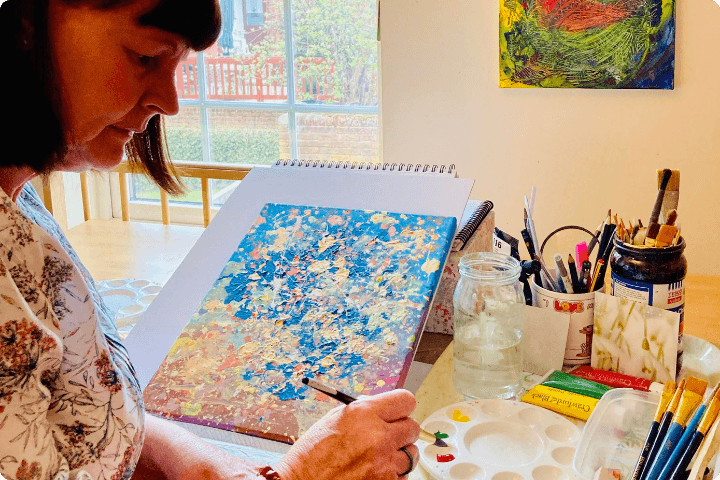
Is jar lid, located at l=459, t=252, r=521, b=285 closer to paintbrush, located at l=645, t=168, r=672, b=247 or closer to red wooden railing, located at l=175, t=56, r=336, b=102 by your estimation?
paintbrush, located at l=645, t=168, r=672, b=247

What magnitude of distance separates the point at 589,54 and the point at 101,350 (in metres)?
2.30

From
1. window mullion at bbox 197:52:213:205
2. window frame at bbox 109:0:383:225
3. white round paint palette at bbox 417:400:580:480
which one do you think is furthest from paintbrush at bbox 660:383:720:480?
window mullion at bbox 197:52:213:205

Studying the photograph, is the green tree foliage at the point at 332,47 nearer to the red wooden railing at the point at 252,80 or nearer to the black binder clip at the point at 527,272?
the red wooden railing at the point at 252,80

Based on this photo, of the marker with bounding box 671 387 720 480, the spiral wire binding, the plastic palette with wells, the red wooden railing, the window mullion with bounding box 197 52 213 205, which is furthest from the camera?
the window mullion with bounding box 197 52 213 205

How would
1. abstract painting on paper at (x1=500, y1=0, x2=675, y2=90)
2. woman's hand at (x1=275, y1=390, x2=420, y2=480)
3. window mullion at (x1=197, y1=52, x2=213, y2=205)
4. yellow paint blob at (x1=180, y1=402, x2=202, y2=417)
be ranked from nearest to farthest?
1. woman's hand at (x1=275, y1=390, x2=420, y2=480)
2. yellow paint blob at (x1=180, y1=402, x2=202, y2=417)
3. abstract painting on paper at (x1=500, y1=0, x2=675, y2=90)
4. window mullion at (x1=197, y1=52, x2=213, y2=205)

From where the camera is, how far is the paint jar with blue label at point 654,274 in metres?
0.92

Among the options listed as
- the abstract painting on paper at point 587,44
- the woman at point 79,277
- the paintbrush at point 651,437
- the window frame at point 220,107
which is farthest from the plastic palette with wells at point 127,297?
the window frame at point 220,107

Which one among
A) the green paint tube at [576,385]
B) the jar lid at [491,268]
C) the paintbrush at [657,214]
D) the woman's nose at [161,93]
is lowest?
the green paint tube at [576,385]

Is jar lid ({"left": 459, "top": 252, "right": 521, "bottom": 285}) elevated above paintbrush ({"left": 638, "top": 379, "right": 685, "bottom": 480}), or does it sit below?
above

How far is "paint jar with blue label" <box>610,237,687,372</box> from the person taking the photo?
923mm

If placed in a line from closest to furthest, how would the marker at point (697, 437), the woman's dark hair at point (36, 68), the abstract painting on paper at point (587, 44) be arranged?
the woman's dark hair at point (36, 68)
the marker at point (697, 437)
the abstract painting on paper at point (587, 44)

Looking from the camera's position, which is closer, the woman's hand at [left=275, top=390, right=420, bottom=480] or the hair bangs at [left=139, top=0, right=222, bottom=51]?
the hair bangs at [left=139, top=0, right=222, bottom=51]

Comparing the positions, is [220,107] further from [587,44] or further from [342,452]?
[342,452]

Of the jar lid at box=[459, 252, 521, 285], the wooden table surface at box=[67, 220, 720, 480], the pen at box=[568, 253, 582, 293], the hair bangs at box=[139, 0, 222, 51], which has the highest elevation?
the hair bangs at box=[139, 0, 222, 51]
